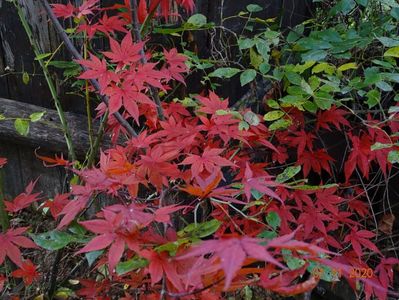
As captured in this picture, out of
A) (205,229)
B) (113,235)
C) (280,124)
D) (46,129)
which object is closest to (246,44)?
(280,124)

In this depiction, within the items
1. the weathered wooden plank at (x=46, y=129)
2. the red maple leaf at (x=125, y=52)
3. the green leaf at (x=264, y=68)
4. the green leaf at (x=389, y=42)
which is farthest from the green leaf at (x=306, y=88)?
the weathered wooden plank at (x=46, y=129)

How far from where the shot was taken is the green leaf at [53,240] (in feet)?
3.42

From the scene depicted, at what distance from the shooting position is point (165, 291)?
2.67 ft

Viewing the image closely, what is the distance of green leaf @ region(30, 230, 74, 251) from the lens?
41.0 inches

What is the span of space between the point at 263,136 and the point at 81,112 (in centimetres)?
86

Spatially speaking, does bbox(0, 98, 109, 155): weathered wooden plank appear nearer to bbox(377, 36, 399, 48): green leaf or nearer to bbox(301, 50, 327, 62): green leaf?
bbox(301, 50, 327, 62): green leaf

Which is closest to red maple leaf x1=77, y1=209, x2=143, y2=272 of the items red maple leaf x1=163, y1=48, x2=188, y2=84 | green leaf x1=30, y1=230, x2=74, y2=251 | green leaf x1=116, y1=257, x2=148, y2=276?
green leaf x1=116, y1=257, x2=148, y2=276

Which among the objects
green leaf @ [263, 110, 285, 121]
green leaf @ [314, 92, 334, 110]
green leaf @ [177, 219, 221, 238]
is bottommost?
green leaf @ [177, 219, 221, 238]

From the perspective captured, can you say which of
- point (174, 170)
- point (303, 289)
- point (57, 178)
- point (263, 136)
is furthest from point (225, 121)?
point (57, 178)

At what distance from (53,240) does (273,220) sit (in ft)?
2.09

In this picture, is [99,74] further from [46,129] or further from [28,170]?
[28,170]

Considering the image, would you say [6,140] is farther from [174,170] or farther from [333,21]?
[333,21]

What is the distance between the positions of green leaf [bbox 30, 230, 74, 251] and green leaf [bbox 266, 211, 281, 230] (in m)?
0.58

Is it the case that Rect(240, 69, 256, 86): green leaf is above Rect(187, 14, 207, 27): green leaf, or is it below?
below
